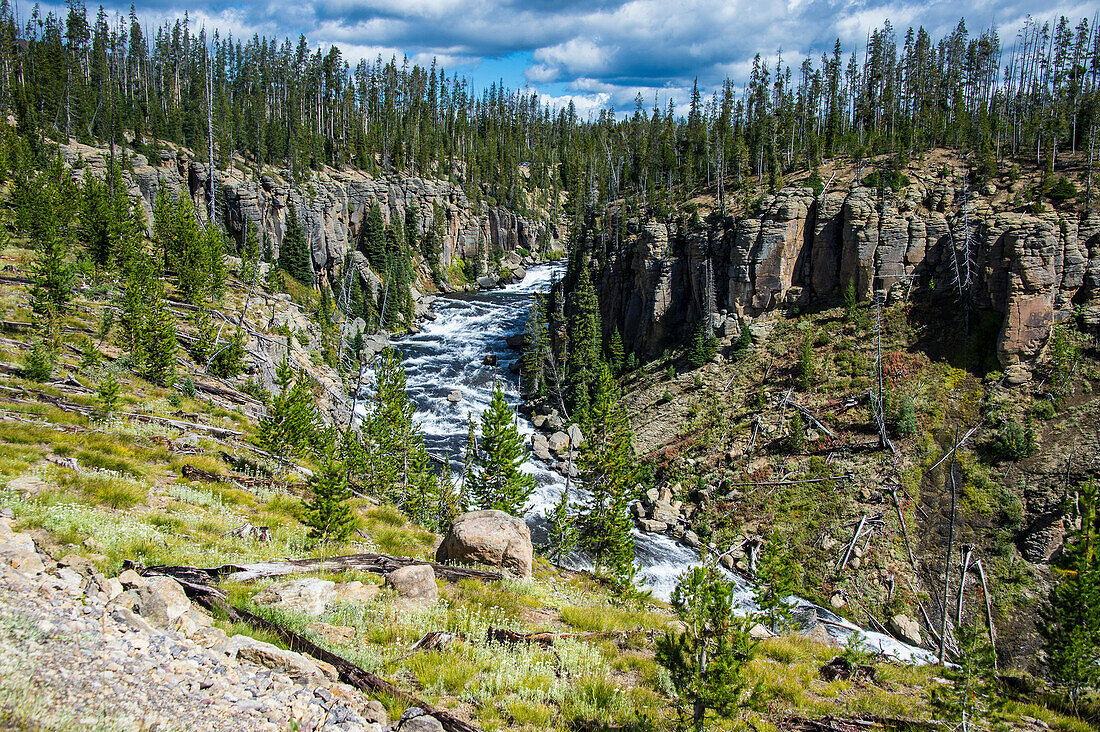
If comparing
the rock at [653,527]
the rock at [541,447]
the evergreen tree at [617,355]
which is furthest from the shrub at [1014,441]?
the evergreen tree at [617,355]

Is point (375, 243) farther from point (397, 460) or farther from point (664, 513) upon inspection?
point (664, 513)

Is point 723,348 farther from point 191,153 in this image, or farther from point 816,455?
point 191,153

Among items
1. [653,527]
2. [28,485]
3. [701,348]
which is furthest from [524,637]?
[701,348]

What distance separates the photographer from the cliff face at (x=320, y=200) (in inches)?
2685

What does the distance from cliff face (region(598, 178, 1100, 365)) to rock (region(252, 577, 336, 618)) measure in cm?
5038

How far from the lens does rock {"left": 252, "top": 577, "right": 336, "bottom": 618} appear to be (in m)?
9.50

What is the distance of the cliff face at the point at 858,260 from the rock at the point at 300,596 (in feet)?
165

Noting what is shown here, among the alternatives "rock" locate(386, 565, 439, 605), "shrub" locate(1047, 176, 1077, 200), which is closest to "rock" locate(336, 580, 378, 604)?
"rock" locate(386, 565, 439, 605)

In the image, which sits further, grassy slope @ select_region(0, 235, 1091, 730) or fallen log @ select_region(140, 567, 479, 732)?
grassy slope @ select_region(0, 235, 1091, 730)

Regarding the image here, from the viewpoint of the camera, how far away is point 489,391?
206ft

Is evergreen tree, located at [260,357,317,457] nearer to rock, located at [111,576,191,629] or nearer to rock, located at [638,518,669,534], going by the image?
rock, located at [111,576,191,629]

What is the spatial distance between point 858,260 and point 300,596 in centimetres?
5548

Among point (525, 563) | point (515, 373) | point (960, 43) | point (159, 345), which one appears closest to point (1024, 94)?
point (960, 43)

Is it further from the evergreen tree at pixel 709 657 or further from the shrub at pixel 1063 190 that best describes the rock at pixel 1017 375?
the evergreen tree at pixel 709 657
